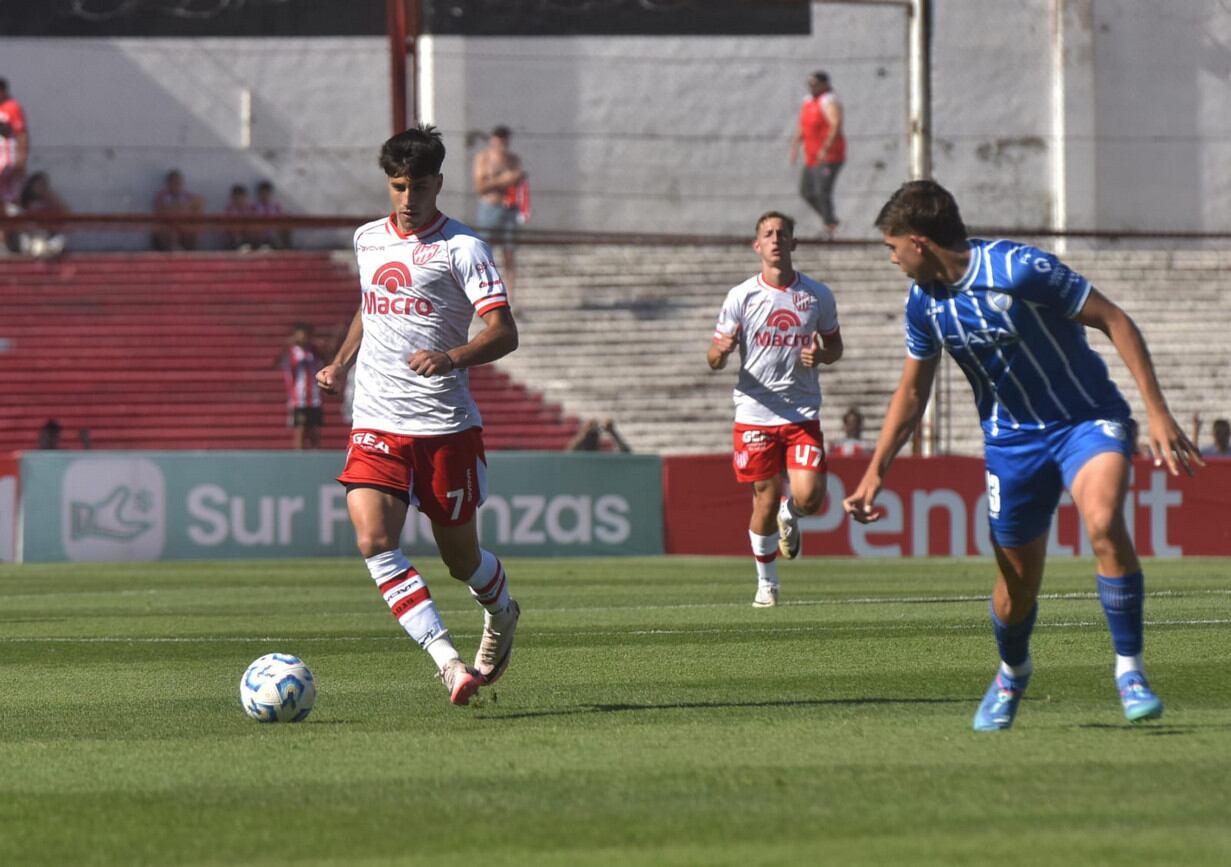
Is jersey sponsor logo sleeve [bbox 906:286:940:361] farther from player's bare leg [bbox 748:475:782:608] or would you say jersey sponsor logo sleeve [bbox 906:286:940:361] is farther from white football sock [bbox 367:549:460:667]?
player's bare leg [bbox 748:475:782:608]

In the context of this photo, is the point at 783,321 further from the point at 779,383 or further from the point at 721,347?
the point at 721,347

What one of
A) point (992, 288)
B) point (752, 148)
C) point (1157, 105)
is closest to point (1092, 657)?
point (992, 288)

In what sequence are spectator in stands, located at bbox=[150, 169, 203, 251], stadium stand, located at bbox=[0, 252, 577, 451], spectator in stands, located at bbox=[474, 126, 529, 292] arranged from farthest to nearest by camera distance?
spectator in stands, located at bbox=[150, 169, 203, 251] → spectator in stands, located at bbox=[474, 126, 529, 292] → stadium stand, located at bbox=[0, 252, 577, 451]

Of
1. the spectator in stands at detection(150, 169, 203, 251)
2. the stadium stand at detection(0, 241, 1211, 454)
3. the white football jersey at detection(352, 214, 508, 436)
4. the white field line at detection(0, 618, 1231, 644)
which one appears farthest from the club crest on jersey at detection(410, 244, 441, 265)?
the spectator in stands at detection(150, 169, 203, 251)

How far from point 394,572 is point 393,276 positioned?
3.80 feet

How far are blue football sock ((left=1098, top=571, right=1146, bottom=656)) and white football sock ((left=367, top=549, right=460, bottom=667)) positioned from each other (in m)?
2.53

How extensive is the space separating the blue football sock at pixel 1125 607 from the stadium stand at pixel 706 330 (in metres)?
19.0

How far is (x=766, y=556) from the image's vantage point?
44.0ft

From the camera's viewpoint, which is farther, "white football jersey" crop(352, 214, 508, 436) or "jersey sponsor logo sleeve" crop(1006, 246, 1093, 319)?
"white football jersey" crop(352, 214, 508, 436)

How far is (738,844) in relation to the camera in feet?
16.1

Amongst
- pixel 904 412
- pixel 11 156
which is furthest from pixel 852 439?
pixel 904 412

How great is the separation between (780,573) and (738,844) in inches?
508

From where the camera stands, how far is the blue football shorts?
21.7ft

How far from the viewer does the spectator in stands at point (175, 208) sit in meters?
30.7
